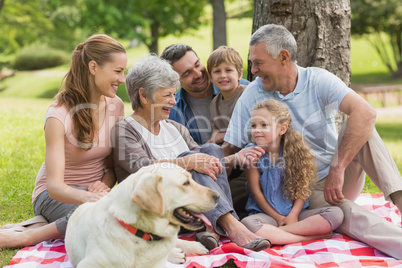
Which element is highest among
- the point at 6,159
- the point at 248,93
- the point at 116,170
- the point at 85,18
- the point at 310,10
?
the point at 85,18

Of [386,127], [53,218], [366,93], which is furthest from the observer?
[366,93]

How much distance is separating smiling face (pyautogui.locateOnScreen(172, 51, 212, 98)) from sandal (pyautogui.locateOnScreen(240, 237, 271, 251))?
192 cm

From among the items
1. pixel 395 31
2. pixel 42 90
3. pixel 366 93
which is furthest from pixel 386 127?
pixel 42 90

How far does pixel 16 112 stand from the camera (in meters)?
9.86

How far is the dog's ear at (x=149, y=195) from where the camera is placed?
2.69 meters

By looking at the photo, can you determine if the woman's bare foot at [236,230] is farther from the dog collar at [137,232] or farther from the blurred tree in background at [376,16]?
the blurred tree in background at [376,16]

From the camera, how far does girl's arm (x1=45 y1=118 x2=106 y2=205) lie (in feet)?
11.7

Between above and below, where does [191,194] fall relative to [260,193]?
above

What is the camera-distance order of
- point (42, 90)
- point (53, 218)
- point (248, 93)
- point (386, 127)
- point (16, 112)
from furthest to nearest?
point (42, 90), point (386, 127), point (16, 112), point (248, 93), point (53, 218)

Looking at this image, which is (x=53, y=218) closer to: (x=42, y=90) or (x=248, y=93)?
Result: (x=248, y=93)

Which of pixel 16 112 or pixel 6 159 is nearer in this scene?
pixel 6 159

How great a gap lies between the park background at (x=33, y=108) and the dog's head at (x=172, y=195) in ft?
4.96

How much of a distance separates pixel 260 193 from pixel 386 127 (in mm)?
11721

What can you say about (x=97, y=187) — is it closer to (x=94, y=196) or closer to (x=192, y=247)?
(x=94, y=196)
